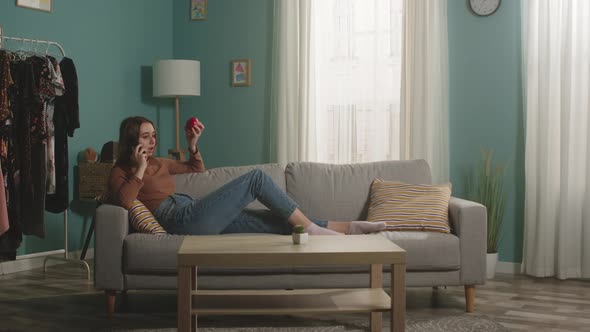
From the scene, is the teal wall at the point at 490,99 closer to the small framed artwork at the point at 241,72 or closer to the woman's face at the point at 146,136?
the small framed artwork at the point at 241,72

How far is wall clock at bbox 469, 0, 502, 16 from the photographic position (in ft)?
15.6

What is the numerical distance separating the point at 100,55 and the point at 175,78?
1.97ft

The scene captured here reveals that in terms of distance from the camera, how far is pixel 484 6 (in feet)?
15.7

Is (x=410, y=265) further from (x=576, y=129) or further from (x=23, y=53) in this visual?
(x=23, y=53)

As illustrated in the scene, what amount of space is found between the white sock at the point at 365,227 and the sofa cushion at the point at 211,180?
62 centimetres

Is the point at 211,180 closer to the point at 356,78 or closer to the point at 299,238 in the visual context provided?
the point at 299,238

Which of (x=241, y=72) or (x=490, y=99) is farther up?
(x=241, y=72)

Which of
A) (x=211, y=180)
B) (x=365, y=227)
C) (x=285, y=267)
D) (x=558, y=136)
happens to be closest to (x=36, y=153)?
(x=211, y=180)

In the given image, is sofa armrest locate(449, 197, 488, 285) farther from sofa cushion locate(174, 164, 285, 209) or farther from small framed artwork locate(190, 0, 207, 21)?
small framed artwork locate(190, 0, 207, 21)

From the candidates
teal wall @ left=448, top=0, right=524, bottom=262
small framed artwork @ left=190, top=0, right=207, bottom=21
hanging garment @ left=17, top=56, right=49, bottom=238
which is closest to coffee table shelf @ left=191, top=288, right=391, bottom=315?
hanging garment @ left=17, top=56, right=49, bottom=238

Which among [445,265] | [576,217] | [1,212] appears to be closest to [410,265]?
[445,265]

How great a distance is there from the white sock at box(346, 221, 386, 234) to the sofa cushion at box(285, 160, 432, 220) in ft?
1.19

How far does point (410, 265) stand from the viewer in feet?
11.0

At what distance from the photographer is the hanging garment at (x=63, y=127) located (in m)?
4.34
